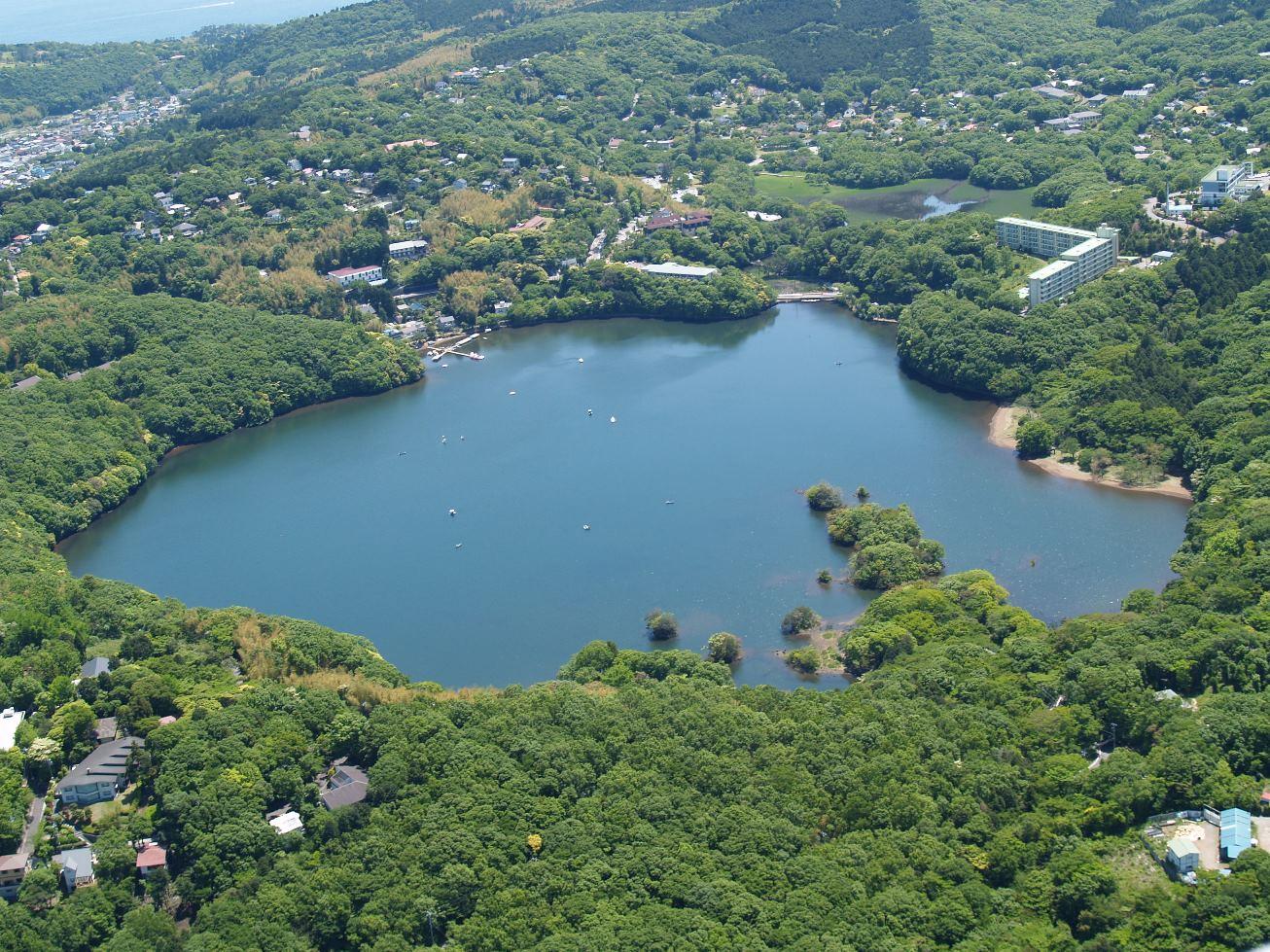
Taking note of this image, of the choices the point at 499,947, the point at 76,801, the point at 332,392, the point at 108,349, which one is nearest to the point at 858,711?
the point at 499,947

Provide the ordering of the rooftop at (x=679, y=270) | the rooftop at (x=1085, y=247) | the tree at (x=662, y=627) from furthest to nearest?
the rooftop at (x=679, y=270), the rooftop at (x=1085, y=247), the tree at (x=662, y=627)

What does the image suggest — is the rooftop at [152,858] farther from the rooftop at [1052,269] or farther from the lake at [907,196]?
the lake at [907,196]

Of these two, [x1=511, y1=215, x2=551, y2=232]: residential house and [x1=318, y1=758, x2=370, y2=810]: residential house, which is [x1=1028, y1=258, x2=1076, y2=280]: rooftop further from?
[x1=318, y1=758, x2=370, y2=810]: residential house

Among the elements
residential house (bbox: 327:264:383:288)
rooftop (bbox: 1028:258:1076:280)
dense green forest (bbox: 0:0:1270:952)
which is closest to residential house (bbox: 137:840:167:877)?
dense green forest (bbox: 0:0:1270:952)

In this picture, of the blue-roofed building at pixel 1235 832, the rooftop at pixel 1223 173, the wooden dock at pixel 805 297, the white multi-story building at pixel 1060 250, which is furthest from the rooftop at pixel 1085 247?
the blue-roofed building at pixel 1235 832

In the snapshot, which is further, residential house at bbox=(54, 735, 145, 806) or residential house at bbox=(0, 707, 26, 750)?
residential house at bbox=(0, 707, 26, 750)

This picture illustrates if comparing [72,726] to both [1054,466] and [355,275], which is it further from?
[355,275]
